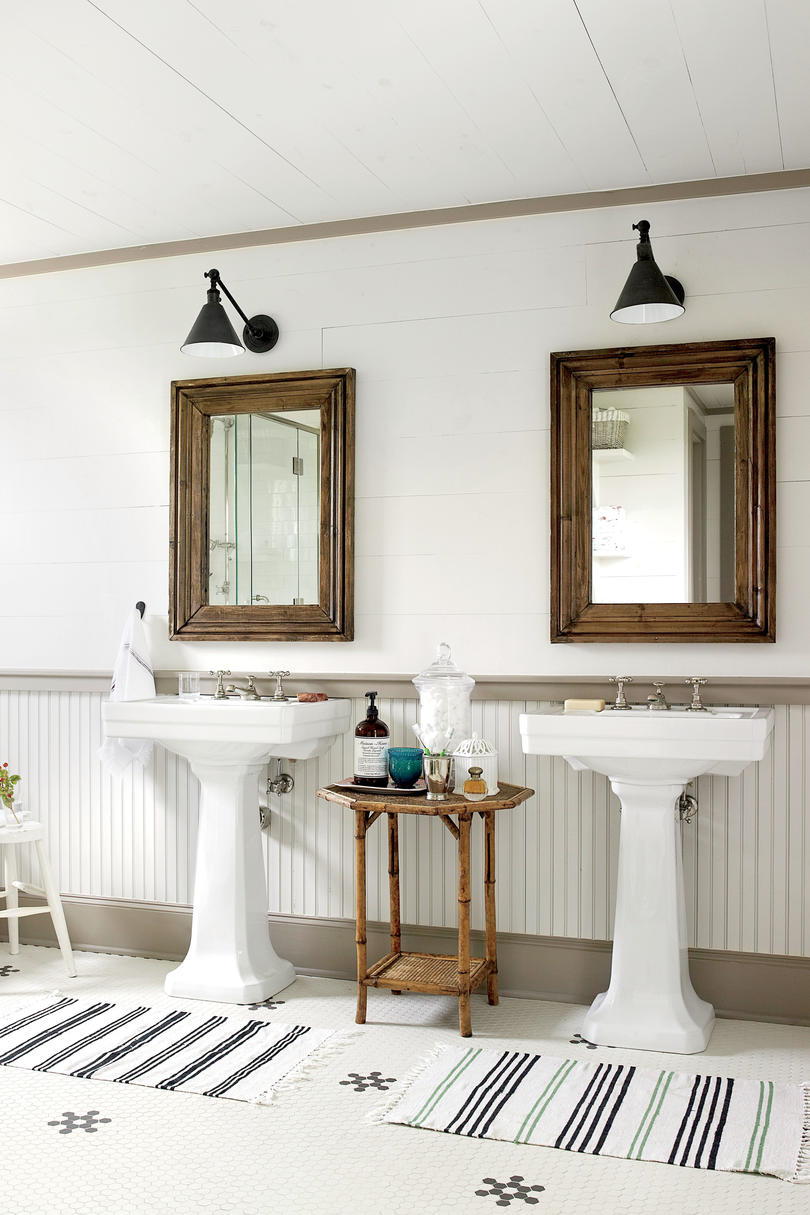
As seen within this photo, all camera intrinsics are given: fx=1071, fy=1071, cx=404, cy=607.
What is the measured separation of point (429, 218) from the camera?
3338 millimetres

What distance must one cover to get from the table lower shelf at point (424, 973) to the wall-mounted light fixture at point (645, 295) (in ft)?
6.01

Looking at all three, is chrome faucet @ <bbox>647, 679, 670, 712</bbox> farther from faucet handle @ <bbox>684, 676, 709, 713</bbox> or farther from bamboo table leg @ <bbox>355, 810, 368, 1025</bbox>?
bamboo table leg @ <bbox>355, 810, 368, 1025</bbox>

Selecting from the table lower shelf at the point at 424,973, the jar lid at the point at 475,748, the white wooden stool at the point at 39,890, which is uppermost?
the jar lid at the point at 475,748

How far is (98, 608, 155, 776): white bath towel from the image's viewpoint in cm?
349

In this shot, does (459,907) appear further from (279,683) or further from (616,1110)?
(279,683)

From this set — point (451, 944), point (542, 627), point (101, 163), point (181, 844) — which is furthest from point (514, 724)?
point (101, 163)

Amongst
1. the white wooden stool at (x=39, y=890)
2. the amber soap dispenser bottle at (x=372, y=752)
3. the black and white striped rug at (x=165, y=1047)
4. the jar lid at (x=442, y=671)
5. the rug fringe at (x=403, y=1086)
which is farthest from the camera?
the white wooden stool at (x=39, y=890)

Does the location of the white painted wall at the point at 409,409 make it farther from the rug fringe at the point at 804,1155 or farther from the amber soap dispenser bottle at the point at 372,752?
the rug fringe at the point at 804,1155

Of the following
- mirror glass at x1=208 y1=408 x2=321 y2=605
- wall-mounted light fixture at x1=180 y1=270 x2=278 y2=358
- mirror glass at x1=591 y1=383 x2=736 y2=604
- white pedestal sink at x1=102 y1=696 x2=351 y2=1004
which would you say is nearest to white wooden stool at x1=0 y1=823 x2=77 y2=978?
white pedestal sink at x1=102 y1=696 x2=351 y2=1004

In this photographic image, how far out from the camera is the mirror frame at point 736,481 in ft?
9.82

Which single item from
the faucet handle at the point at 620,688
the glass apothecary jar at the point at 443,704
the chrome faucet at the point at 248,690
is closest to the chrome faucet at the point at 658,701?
the faucet handle at the point at 620,688

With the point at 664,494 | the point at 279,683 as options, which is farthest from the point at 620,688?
the point at 279,683

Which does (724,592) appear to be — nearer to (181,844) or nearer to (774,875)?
(774,875)

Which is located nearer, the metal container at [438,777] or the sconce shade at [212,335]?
the metal container at [438,777]
